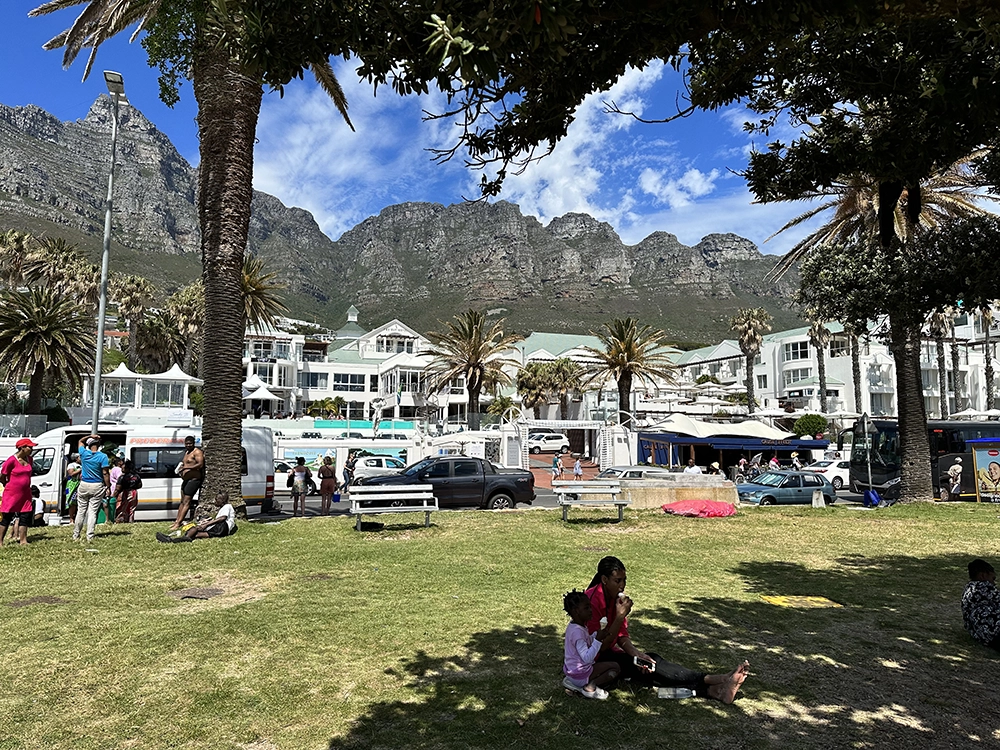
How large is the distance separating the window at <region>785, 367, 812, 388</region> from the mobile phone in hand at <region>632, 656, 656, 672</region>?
233ft

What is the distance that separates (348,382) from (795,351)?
163ft

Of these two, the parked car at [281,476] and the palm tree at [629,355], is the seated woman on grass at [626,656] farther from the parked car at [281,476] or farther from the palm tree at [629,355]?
the palm tree at [629,355]

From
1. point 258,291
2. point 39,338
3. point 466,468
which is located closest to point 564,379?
point 258,291

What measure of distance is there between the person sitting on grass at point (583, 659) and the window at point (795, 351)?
237 feet

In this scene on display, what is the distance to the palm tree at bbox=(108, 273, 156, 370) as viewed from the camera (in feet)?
179

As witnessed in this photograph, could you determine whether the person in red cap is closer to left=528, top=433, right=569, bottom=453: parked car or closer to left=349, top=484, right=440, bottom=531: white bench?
left=349, top=484, right=440, bottom=531: white bench

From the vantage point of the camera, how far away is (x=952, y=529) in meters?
14.4

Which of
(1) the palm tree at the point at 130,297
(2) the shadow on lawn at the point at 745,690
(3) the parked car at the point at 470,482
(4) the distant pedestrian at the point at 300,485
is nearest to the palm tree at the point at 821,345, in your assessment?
(3) the parked car at the point at 470,482

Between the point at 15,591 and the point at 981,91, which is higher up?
the point at 981,91

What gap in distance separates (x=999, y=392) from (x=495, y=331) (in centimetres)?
6253

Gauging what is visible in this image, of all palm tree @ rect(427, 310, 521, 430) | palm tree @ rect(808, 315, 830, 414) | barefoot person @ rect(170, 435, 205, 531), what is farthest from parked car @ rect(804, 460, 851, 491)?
palm tree @ rect(808, 315, 830, 414)

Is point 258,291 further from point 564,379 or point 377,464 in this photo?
point 564,379

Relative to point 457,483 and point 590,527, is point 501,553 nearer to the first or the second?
point 590,527

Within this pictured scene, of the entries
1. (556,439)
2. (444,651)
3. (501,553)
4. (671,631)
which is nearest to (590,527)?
(501,553)
